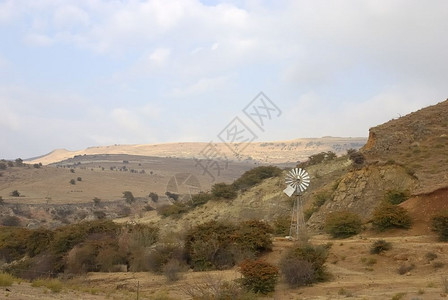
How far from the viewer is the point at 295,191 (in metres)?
25.2

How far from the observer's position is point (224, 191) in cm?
4394

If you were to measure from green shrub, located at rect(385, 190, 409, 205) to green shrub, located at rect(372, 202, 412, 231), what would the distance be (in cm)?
276

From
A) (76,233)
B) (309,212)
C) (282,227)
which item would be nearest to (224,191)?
(309,212)

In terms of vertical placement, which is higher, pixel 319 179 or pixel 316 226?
pixel 319 179

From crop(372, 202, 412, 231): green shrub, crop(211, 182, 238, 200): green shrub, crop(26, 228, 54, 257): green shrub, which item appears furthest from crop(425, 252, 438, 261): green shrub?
crop(211, 182, 238, 200): green shrub

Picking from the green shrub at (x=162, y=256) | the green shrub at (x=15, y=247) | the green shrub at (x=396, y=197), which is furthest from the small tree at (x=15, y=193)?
the green shrub at (x=396, y=197)

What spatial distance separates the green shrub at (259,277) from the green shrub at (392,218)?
882 centimetres

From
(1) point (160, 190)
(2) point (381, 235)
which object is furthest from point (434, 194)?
(1) point (160, 190)

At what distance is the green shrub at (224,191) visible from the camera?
43500mm

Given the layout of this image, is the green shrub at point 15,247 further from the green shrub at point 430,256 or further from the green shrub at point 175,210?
the green shrub at point 430,256

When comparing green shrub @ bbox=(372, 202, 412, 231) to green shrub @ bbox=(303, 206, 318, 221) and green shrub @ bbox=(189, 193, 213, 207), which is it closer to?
green shrub @ bbox=(303, 206, 318, 221)

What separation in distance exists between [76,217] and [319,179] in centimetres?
3201

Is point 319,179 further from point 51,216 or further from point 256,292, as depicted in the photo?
point 51,216

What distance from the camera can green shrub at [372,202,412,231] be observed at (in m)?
24.2
